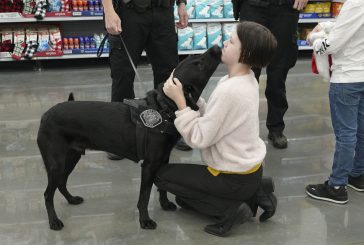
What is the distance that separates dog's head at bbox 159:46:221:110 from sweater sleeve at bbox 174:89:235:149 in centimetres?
10

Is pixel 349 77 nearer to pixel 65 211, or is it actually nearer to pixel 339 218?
pixel 339 218

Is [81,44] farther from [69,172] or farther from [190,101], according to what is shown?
[190,101]

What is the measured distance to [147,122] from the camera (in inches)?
79.0

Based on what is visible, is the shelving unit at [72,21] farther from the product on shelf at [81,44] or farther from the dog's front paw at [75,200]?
the dog's front paw at [75,200]

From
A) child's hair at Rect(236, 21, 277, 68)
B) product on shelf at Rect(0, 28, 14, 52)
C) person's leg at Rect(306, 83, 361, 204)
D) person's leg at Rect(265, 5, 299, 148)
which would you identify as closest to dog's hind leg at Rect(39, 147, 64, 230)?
child's hair at Rect(236, 21, 277, 68)

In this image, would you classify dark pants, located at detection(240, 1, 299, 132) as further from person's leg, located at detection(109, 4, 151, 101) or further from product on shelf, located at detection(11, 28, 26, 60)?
product on shelf, located at detection(11, 28, 26, 60)

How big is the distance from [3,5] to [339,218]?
15.3 ft

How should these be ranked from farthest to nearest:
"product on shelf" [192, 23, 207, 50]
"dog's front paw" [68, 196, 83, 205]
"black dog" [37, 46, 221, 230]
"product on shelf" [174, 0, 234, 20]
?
1. "product on shelf" [192, 23, 207, 50]
2. "product on shelf" [174, 0, 234, 20]
3. "dog's front paw" [68, 196, 83, 205]
4. "black dog" [37, 46, 221, 230]

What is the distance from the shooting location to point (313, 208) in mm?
A: 2338

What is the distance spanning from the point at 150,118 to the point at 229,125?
0.36m

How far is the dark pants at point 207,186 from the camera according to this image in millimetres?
2064

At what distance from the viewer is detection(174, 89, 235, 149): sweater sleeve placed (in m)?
1.90

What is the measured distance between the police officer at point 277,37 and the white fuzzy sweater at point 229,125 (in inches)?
36.2

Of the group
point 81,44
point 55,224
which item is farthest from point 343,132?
point 81,44
